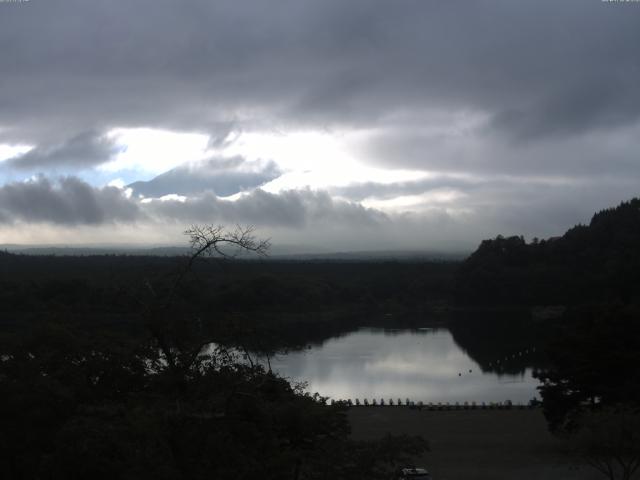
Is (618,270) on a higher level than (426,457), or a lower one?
higher

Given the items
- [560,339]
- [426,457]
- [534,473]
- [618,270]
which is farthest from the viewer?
[618,270]

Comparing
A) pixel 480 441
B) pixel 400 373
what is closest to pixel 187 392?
pixel 480 441

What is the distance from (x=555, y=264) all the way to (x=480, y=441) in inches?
2109

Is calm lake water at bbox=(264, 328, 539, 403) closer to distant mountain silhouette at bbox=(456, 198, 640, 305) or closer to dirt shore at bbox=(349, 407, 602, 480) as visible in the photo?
dirt shore at bbox=(349, 407, 602, 480)

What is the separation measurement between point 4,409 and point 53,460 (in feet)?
6.81

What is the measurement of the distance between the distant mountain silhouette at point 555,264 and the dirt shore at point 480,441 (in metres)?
35.1

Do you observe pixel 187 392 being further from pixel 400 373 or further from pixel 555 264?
pixel 555 264

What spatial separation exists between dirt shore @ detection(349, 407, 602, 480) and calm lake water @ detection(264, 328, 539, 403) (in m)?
4.87

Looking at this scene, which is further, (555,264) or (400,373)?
(555,264)

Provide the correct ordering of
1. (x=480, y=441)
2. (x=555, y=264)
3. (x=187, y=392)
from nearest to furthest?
(x=187, y=392) < (x=480, y=441) < (x=555, y=264)

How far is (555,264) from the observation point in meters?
68.1

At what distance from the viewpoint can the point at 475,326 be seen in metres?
51.5

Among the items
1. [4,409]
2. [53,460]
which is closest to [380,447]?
[53,460]

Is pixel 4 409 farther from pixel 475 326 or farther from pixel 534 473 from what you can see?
pixel 475 326
